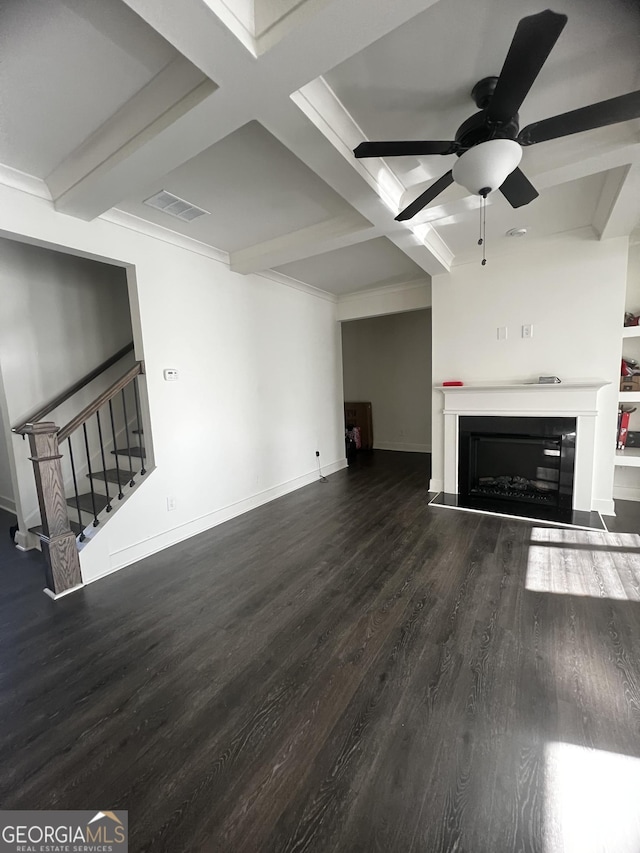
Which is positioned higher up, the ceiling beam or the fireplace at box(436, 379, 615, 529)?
the ceiling beam

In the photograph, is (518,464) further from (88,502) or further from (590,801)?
(88,502)

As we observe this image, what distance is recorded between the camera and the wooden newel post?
2324mm

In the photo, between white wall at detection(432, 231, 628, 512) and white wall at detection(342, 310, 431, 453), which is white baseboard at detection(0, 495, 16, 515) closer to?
white wall at detection(432, 231, 628, 512)

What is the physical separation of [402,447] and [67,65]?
6390mm

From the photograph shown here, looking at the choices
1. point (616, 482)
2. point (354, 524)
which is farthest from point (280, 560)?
point (616, 482)

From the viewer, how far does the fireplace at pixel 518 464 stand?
Answer: 344cm

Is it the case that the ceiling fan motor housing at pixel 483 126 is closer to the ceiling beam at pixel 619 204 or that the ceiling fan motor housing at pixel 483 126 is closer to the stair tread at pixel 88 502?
the ceiling beam at pixel 619 204

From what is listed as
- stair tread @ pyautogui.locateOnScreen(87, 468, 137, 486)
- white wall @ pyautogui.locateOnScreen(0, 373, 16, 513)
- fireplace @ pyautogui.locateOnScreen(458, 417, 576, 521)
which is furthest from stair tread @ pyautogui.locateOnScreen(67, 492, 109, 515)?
fireplace @ pyautogui.locateOnScreen(458, 417, 576, 521)

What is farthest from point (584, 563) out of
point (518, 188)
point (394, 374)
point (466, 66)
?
point (394, 374)

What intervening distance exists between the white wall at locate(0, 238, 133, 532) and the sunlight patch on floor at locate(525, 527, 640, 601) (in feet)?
14.4

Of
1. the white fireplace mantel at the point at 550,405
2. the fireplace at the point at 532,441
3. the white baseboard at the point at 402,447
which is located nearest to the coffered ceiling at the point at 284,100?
the white fireplace mantel at the point at 550,405

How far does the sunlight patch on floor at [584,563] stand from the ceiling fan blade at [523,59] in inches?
104

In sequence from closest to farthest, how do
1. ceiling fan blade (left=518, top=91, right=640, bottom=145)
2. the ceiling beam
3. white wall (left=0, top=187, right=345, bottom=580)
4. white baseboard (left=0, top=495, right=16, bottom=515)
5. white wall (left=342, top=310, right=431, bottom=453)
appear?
1. ceiling fan blade (left=518, top=91, right=640, bottom=145)
2. the ceiling beam
3. white wall (left=0, top=187, right=345, bottom=580)
4. white baseboard (left=0, top=495, right=16, bottom=515)
5. white wall (left=342, top=310, right=431, bottom=453)

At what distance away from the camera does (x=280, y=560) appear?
2.76 metres
